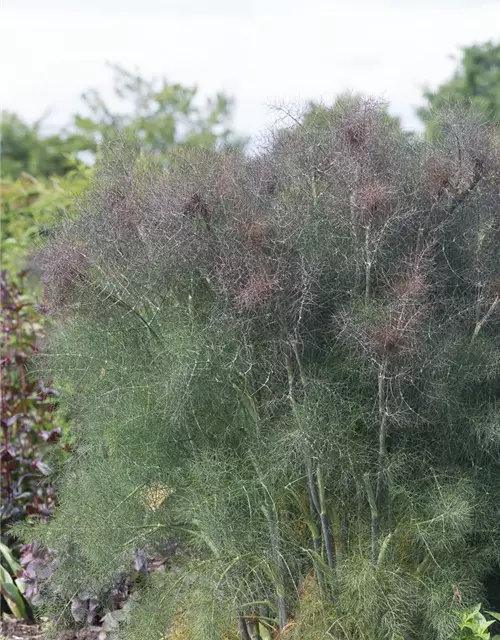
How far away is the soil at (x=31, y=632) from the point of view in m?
4.68

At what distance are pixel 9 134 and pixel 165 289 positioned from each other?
14.3 metres

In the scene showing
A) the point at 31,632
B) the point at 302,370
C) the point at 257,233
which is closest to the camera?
the point at 257,233

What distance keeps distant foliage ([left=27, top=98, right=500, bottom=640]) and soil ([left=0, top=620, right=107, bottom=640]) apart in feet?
2.06

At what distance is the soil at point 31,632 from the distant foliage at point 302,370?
0.63 m

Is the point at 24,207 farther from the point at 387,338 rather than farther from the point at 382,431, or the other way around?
the point at 387,338

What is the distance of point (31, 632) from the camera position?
515 cm

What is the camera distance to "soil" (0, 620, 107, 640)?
184 inches

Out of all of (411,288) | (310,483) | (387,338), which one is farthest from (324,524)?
(411,288)

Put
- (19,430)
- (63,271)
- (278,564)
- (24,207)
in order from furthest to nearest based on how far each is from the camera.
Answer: (24,207) → (19,430) → (63,271) → (278,564)

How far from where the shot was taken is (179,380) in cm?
359

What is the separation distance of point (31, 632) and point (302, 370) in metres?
2.45

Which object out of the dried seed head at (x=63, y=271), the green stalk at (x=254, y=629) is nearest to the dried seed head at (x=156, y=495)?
the green stalk at (x=254, y=629)

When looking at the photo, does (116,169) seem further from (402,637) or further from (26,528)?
(402,637)

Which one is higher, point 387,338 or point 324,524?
point 387,338
